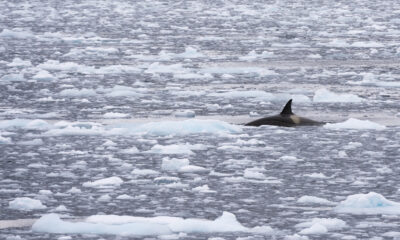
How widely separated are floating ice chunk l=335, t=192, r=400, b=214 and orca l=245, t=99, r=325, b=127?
13.2ft

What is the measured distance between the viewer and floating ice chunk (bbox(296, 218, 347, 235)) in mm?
7184

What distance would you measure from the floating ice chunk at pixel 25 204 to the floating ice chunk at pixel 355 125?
4.70 meters

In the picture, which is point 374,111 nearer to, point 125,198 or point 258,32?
point 125,198

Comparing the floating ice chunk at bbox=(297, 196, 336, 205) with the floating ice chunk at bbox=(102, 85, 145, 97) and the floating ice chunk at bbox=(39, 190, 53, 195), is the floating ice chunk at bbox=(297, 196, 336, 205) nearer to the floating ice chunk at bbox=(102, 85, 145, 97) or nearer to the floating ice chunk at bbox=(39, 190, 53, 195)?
the floating ice chunk at bbox=(39, 190, 53, 195)

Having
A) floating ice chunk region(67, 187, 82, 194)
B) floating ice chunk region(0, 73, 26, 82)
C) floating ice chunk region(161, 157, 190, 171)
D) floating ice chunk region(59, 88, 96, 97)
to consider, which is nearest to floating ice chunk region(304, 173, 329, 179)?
floating ice chunk region(161, 157, 190, 171)

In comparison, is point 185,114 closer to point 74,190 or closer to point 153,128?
point 153,128

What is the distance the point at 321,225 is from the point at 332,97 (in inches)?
292

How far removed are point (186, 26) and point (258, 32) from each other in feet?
10.2

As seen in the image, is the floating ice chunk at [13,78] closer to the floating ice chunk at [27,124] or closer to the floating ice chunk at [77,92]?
the floating ice chunk at [77,92]

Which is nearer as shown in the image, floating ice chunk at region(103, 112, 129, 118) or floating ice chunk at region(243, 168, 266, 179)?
floating ice chunk at region(243, 168, 266, 179)

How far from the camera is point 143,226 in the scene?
7223 mm

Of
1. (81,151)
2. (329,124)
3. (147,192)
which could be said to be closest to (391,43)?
(329,124)

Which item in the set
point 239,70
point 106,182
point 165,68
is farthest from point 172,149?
point 165,68

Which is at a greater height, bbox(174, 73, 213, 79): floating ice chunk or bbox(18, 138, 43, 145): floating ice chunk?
bbox(174, 73, 213, 79): floating ice chunk
